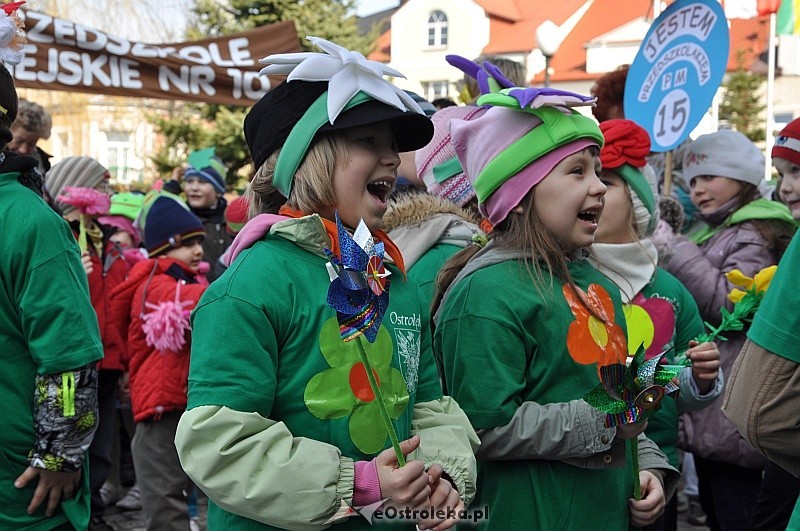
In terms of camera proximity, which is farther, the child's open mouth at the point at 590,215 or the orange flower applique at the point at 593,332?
the child's open mouth at the point at 590,215

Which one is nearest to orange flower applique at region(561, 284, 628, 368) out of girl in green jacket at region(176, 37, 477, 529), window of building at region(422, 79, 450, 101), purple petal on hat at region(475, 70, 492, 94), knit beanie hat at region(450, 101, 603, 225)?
knit beanie hat at region(450, 101, 603, 225)

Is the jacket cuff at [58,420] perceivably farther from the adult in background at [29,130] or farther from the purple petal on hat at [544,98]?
the adult in background at [29,130]

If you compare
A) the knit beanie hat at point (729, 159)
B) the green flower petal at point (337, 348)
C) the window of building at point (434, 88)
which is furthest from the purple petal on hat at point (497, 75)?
the window of building at point (434, 88)

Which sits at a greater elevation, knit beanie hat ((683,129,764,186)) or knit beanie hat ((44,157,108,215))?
knit beanie hat ((683,129,764,186))

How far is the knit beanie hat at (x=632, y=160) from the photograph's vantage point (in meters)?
3.81

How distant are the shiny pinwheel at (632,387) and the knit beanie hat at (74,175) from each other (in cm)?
541

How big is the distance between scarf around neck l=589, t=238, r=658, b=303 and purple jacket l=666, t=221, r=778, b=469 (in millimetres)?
1237

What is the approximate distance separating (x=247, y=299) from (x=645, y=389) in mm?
1100

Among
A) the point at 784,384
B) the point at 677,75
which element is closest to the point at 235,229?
the point at 677,75

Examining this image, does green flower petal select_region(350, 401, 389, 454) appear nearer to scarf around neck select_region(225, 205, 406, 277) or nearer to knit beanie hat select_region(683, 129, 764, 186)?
Answer: scarf around neck select_region(225, 205, 406, 277)

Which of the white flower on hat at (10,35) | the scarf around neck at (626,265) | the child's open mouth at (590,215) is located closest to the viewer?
the child's open mouth at (590,215)

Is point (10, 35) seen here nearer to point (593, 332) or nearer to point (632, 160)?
point (593, 332)

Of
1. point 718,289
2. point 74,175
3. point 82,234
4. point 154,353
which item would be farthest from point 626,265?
point 74,175

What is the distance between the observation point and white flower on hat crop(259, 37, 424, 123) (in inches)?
97.1
